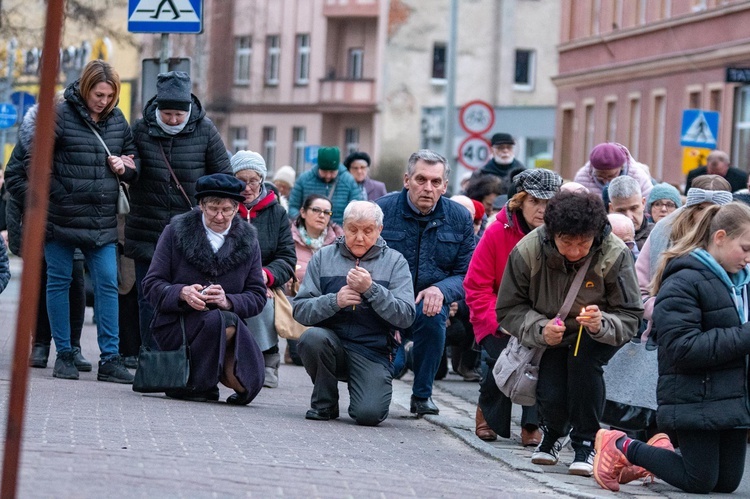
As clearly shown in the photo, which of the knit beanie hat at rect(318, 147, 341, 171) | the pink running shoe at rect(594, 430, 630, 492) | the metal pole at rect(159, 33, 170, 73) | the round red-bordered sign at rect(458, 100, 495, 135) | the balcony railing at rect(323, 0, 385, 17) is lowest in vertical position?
the pink running shoe at rect(594, 430, 630, 492)

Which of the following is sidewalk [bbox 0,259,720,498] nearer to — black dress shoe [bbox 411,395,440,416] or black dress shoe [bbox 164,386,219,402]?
black dress shoe [bbox 411,395,440,416]

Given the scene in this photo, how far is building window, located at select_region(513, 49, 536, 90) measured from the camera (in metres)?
66.2

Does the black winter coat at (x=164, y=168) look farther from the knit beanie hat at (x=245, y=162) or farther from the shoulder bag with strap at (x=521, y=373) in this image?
the shoulder bag with strap at (x=521, y=373)

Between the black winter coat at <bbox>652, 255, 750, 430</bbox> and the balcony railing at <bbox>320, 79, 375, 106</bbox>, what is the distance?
58.3 m

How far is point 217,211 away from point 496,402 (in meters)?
2.29

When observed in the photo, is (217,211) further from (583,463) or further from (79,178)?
(583,463)

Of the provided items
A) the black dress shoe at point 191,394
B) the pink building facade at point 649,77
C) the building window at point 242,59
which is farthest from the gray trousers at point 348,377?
the building window at point 242,59

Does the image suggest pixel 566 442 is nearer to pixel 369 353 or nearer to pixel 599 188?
pixel 369 353

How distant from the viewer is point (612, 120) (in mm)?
44031

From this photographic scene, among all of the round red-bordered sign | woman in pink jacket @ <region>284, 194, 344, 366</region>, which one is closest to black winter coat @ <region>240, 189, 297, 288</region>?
woman in pink jacket @ <region>284, 194, 344, 366</region>

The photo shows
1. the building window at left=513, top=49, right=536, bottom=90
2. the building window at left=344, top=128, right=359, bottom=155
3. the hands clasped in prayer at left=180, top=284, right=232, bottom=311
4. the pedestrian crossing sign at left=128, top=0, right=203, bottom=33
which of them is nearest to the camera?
the hands clasped in prayer at left=180, top=284, right=232, bottom=311

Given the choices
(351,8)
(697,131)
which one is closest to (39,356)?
(697,131)

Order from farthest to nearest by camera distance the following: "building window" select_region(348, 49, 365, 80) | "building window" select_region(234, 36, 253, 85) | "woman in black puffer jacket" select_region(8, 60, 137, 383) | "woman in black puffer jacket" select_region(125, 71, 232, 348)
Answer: "building window" select_region(234, 36, 253, 85) < "building window" select_region(348, 49, 365, 80) < "woman in black puffer jacket" select_region(125, 71, 232, 348) < "woman in black puffer jacket" select_region(8, 60, 137, 383)

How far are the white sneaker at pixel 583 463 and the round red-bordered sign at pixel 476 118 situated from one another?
1922 cm
